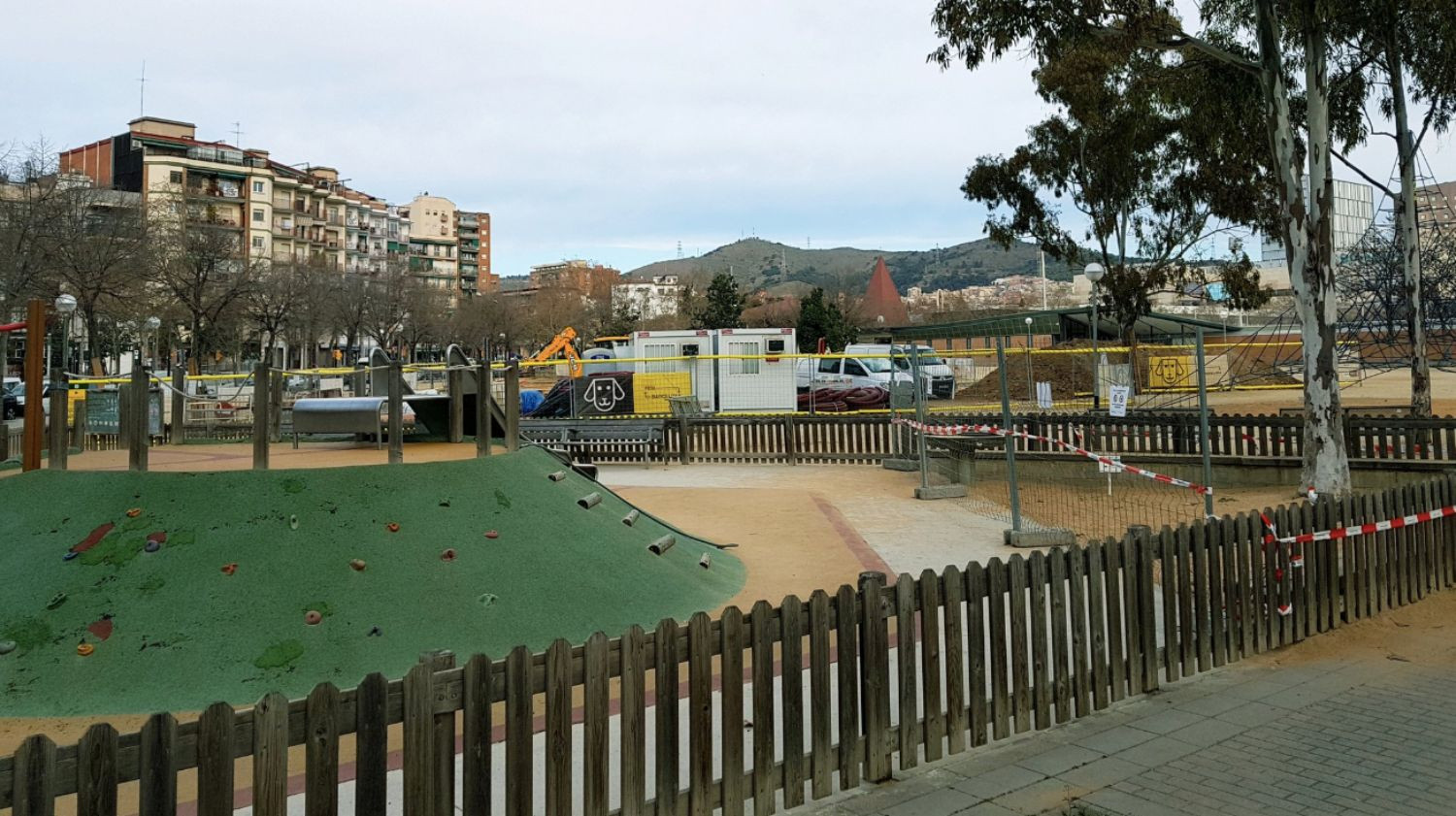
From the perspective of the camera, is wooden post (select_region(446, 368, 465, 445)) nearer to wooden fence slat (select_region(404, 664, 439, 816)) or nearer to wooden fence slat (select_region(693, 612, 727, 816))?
wooden fence slat (select_region(693, 612, 727, 816))

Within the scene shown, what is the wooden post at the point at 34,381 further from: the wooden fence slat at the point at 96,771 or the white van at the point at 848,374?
the white van at the point at 848,374

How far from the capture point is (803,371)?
124ft

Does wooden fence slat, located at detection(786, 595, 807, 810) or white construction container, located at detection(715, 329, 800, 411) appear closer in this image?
wooden fence slat, located at detection(786, 595, 807, 810)

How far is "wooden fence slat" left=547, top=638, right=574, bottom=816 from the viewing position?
12.5 ft

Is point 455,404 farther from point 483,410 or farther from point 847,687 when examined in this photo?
point 847,687

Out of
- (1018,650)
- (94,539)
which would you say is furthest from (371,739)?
(94,539)

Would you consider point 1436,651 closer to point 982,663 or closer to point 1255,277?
point 982,663

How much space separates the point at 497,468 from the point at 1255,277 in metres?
35.8

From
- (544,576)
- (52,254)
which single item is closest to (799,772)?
(544,576)

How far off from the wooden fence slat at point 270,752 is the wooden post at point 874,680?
2594 millimetres

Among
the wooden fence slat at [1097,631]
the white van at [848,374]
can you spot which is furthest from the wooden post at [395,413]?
the white van at [848,374]

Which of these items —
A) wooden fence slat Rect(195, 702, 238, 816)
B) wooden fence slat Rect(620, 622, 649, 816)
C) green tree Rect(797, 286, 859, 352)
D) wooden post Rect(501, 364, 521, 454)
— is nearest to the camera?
wooden fence slat Rect(195, 702, 238, 816)

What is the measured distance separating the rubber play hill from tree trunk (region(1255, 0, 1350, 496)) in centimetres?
966

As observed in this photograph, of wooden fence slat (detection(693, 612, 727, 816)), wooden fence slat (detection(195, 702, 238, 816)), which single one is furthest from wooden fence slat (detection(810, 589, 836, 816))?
wooden fence slat (detection(195, 702, 238, 816))
